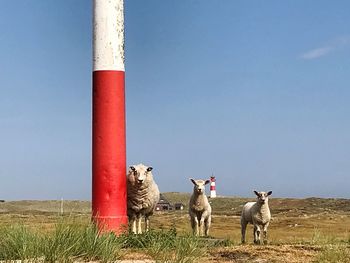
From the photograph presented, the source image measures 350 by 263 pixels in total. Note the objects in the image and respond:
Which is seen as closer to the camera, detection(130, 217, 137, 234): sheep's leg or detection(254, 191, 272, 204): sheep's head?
detection(130, 217, 137, 234): sheep's leg

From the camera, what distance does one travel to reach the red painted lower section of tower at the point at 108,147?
17625mm

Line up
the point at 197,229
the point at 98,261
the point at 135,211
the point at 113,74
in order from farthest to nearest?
the point at 197,229 < the point at 135,211 < the point at 113,74 < the point at 98,261

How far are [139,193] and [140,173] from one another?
61cm

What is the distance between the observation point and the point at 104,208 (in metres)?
Result: 17.8

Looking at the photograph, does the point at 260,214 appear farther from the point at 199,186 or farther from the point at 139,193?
the point at 139,193

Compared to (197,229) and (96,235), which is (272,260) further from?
(197,229)

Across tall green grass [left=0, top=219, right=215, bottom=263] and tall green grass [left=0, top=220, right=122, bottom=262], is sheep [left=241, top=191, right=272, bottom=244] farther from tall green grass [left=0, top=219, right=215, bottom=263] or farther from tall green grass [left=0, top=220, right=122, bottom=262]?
tall green grass [left=0, top=220, right=122, bottom=262]

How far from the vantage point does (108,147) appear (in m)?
17.6

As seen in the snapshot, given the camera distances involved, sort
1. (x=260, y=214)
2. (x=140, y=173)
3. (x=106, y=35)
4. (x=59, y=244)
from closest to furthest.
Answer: (x=59, y=244), (x=106, y=35), (x=140, y=173), (x=260, y=214)

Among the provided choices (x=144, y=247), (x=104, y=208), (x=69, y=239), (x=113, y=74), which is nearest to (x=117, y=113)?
(x=113, y=74)

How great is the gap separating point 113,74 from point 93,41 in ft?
3.45

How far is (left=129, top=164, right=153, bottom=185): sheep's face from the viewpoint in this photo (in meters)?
19.0

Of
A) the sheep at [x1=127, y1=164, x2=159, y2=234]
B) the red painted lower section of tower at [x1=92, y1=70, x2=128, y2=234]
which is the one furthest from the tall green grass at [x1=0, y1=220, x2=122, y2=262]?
the sheep at [x1=127, y1=164, x2=159, y2=234]

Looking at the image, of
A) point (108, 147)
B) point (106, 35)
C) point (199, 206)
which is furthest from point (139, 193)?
point (106, 35)
